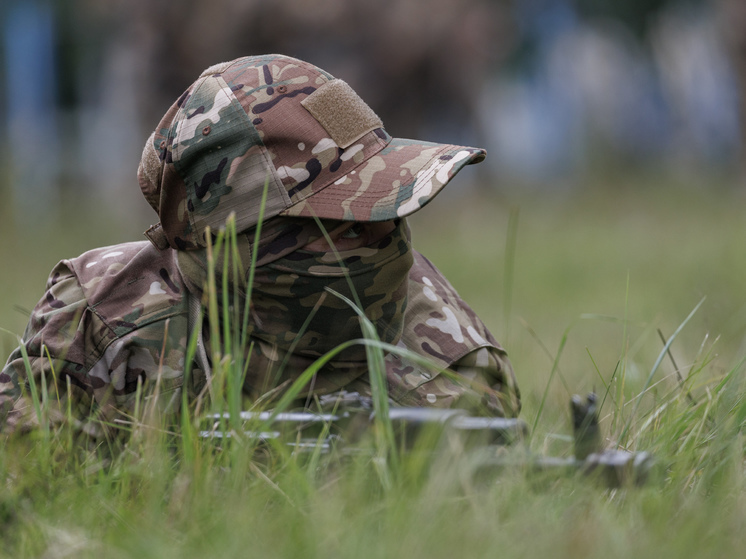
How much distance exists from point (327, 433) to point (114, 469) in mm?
437

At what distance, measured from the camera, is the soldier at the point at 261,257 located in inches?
89.1

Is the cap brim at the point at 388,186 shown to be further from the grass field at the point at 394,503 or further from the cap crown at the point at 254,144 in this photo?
the grass field at the point at 394,503

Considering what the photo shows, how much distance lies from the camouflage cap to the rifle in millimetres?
516

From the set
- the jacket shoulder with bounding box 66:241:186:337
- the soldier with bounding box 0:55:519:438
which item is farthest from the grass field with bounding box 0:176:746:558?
the jacket shoulder with bounding box 66:241:186:337

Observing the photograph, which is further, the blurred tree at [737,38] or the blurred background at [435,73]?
the blurred tree at [737,38]

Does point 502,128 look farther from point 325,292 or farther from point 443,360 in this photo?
point 325,292

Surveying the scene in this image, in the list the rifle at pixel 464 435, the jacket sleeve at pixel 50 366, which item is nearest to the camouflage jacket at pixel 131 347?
the jacket sleeve at pixel 50 366

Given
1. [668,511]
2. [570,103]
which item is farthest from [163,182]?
[570,103]

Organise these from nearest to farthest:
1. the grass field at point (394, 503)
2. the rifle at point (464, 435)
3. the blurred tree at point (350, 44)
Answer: the grass field at point (394, 503)
the rifle at point (464, 435)
the blurred tree at point (350, 44)

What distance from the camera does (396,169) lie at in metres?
2.32

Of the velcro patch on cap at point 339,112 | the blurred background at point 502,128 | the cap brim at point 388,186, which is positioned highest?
the velcro patch on cap at point 339,112

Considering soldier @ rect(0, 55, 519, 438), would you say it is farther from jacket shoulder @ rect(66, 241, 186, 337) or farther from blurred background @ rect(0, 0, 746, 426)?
blurred background @ rect(0, 0, 746, 426)

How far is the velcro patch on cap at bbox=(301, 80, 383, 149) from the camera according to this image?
230 cm

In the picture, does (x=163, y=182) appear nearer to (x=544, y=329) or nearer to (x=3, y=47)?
(x=544, y=329)
